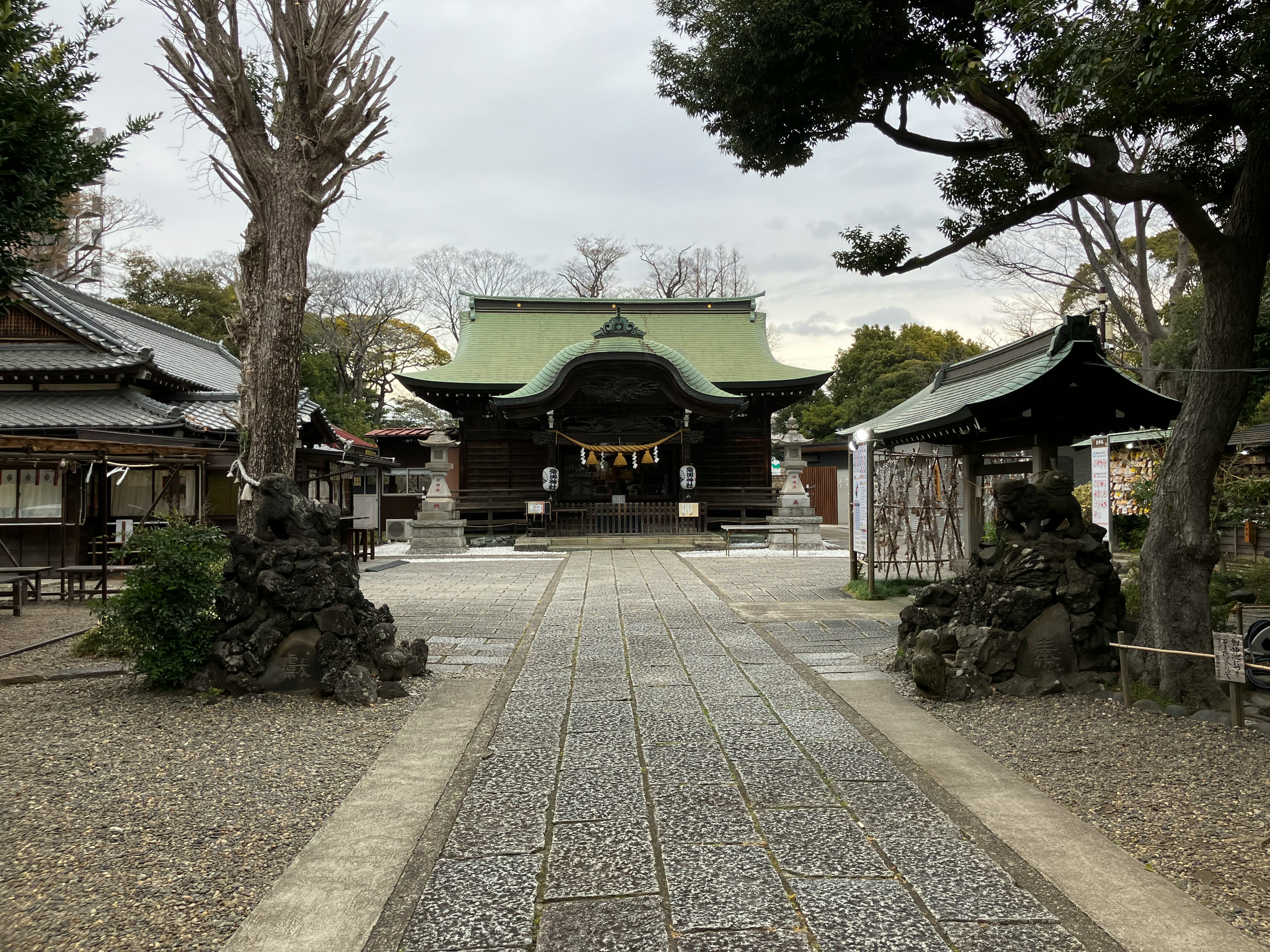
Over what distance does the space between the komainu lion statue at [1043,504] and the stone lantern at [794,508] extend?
12663 mm

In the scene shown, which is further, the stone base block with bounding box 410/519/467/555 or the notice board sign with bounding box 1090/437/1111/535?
the stone base block with bounding box 410/519/467/555

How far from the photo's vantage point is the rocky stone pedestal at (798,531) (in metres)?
18.7

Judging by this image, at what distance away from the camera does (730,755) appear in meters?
4.19

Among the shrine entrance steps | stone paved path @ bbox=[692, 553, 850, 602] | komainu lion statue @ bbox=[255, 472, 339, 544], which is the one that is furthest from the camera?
the shrine entrance steps

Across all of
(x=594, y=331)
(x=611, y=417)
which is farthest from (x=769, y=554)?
(x=594, y=331)

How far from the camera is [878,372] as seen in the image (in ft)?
116

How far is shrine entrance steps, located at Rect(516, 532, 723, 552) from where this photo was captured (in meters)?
17.9

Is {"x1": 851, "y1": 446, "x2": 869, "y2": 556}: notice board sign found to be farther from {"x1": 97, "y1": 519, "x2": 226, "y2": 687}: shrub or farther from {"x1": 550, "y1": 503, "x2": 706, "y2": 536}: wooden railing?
{"x1": 550, "y1": 503, "x2": 706, "y2": 536}: wooden railing

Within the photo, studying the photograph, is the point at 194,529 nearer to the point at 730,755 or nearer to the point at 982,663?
the point at 730,755

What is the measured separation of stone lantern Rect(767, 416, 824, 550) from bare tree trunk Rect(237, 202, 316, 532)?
44.1 ft

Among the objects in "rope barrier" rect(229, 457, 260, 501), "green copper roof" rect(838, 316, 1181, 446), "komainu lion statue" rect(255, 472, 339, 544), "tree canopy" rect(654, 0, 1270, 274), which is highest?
"tree canopy" rect(654, 0, 1270, 274)

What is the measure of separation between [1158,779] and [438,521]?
16.5 m

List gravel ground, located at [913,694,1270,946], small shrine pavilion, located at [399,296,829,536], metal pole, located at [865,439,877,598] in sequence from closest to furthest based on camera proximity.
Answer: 1. gravel ground, located at [913,694,1270,946]
2. metal pole, located at [865,439,877,598]
3. small shrine pavilion, located at [399,296,829,536]

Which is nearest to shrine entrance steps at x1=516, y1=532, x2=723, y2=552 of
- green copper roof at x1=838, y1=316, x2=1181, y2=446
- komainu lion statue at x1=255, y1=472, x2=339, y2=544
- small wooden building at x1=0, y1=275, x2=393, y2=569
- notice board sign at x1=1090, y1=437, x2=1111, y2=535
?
small wooden building at x1=0, y1=275, x2=393, y2=569
